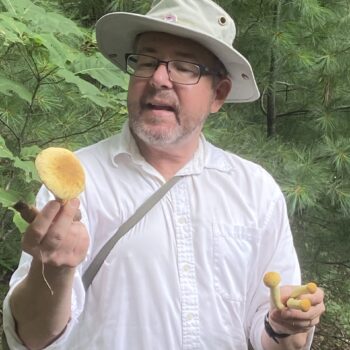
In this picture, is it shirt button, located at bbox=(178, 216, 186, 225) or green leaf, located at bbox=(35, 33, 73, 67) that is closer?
shirt button, located at bbox=(178, 216, 186, 225)

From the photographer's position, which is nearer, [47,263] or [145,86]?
[47,263]

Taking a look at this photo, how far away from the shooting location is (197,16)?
4.66ft

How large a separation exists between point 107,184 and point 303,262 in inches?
71.2

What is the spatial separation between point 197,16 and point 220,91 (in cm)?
20

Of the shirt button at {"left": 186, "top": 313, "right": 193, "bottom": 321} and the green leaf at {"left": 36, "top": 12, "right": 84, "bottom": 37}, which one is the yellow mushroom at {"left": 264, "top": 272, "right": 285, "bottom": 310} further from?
the green leaf at {"left": 36, "top": 12, "right": 84, "bottom": 37}

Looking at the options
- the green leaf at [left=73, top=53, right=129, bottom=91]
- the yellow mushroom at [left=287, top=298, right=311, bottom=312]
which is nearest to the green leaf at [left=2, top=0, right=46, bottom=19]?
the green leaf at [left=73, top=53, right=129, bottom=91]

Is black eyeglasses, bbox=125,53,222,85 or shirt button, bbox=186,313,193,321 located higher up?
black eyeglasses, bbox=125,53,222,85

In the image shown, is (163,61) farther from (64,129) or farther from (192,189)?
(64,129)

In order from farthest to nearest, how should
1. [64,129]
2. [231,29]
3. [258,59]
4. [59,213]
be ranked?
[258,59]
[64,129]
[231,29]
[59,213]

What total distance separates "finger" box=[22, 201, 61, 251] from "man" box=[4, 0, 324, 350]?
0.58 feet

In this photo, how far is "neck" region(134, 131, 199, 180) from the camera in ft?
4.55

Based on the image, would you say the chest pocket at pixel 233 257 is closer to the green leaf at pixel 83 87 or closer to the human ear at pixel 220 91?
the human ear at pixel 220 91

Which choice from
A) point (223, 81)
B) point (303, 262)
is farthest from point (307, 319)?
point (303, 262)

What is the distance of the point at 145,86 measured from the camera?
1358 millimetres
